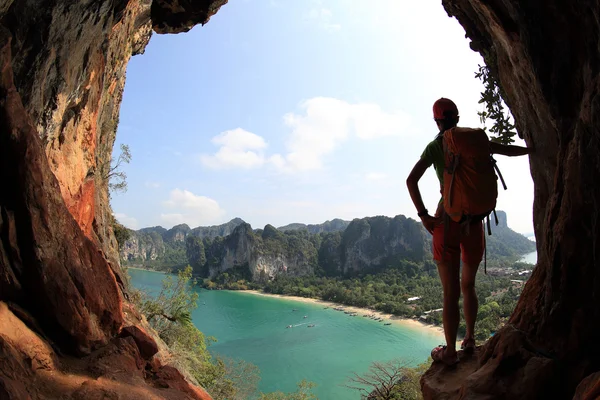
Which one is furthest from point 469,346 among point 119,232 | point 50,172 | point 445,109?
point 119,232

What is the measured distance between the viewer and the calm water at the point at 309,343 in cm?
2709

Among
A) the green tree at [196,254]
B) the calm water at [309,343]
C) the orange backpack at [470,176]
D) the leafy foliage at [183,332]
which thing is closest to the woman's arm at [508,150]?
the orange backpack at [470,176]

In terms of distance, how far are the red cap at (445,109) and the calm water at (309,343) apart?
23.5 meters

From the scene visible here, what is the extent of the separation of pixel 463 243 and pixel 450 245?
0.40 ft

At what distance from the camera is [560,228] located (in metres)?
2.20

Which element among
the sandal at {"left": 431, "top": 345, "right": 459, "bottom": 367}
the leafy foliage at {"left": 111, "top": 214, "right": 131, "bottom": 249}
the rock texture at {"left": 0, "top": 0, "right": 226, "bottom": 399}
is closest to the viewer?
the rock texture at {"left": 0, "top": 0, "right": 226, "bottom": 399}

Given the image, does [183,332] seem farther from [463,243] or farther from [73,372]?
[463,243]

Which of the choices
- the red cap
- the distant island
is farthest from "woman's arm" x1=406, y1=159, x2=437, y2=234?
the distant island

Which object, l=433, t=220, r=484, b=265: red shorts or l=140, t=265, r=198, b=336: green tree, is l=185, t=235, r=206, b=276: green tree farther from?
l=433, t=220, r=484, b=265: red shorts

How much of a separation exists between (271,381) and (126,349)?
25.8 metres

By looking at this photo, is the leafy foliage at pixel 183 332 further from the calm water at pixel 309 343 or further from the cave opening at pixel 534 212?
the cave opening at pixel 534 212

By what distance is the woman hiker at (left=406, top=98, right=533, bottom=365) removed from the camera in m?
2.72

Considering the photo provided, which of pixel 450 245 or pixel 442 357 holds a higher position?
pixel 450 245

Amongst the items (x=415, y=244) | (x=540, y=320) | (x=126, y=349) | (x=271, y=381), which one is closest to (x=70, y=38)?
(x=126, y=349)
